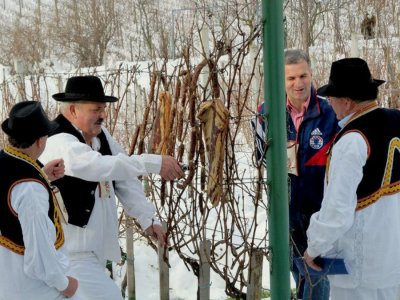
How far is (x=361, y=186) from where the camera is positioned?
260 cm

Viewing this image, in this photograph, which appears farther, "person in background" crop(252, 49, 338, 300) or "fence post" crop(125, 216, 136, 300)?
"fence post" crop(125, 216, 136, 300)

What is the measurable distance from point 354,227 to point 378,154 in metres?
0.34

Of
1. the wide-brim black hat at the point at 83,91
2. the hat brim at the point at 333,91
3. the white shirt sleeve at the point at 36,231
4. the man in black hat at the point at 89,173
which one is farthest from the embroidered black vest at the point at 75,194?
the hat brim at the point at 333,91

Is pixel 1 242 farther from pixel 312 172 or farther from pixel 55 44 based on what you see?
pixel 55 44

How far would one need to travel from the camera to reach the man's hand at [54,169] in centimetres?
291

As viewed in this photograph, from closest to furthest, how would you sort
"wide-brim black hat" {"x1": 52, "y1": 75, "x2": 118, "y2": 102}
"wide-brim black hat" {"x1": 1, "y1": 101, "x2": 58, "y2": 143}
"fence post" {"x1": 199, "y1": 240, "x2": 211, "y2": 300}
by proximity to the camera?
A: "wide-brim black hat" {"x1": 1, "y1": 101, "x2": 58, "y2": 143}
"wide-brim black hat" {"x1": 52, "y1": 75, "x2": 118, "y2": 102}
"fence post" {"x1": 199, "y1": 240, "x2": 211, "y2": 300}

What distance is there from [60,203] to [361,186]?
1.43m

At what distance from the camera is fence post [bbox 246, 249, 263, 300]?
351 cm

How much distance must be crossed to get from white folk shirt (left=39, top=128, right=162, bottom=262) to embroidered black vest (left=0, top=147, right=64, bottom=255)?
1.24 ft

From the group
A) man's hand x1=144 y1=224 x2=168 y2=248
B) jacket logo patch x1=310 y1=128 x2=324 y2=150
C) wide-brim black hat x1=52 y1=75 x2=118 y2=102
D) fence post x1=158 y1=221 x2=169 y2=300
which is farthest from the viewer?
fence post x1=158 y1=221 x2=169 y2=300

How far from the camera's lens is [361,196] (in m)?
2.62

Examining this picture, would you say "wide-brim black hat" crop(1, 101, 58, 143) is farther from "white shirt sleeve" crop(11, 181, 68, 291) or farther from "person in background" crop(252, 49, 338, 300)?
"person in background" crop(252, 49, 338, 300)

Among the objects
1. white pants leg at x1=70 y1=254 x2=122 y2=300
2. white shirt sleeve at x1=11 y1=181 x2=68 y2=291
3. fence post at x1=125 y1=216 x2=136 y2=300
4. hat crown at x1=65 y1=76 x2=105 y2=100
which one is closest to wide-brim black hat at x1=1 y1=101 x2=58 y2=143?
white shirt sleeve at x1=11 y1=181 x2=68 y2=291

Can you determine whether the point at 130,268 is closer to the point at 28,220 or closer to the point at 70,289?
the point at 70,289
